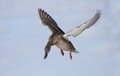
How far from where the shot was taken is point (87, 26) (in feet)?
37.5

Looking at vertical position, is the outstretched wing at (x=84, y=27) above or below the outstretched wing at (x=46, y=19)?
below

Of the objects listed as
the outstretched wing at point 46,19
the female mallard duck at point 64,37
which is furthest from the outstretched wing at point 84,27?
the outstretched wing at point 46,19

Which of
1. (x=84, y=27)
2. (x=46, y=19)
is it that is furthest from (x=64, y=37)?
(x=46, y=19)

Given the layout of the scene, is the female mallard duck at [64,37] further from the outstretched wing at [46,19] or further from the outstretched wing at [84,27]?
the outstretched wing at [46,19]

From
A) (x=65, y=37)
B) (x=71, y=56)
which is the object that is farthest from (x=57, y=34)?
(x=71, y=56)

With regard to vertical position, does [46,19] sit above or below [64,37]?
above

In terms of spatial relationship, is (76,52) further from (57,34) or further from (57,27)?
(57,27)

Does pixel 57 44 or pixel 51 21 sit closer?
pixel 57 44

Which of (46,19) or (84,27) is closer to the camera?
(84,27)

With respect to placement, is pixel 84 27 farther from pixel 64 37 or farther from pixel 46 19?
pixel 46 19

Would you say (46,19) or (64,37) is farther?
(46,19)

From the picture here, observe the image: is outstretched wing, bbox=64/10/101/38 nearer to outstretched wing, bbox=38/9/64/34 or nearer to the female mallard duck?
the female mallard duck

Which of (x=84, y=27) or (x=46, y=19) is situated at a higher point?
(x=46, y=19)

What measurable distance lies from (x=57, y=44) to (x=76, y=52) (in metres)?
0.82
